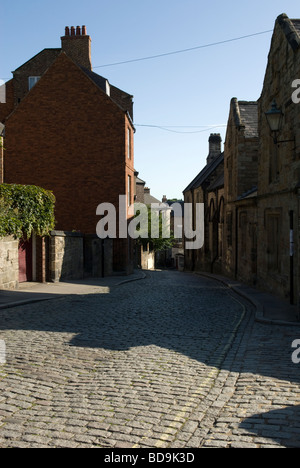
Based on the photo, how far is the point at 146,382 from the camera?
6.53m

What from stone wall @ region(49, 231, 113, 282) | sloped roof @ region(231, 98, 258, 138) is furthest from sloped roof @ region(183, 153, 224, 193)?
stone wall @ region(49, 231, 113, 282)

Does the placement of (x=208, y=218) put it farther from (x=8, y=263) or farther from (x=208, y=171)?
(x=8, y=263)

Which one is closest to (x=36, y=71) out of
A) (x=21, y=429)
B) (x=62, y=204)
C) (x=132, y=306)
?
(x=62, y=204)

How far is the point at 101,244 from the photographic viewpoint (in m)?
25.2

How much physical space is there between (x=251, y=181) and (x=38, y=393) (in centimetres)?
1881

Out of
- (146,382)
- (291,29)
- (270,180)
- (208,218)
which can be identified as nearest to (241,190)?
(270,180)

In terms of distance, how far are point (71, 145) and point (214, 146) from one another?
24.2 m

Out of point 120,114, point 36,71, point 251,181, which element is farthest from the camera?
point 36,71

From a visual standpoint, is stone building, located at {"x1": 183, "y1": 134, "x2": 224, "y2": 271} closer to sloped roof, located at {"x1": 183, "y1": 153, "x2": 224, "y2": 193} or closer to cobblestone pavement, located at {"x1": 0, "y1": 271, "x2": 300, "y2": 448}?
sloped roof, located at {"x1": 183, "y1": 153, "x2": 224, "y2": 193}

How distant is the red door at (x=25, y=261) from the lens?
61.6 feet

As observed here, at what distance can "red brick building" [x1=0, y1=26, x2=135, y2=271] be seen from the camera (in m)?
27.8

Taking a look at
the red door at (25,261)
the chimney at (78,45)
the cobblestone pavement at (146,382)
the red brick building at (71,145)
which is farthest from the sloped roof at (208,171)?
the cobblestone pavement at (146,382)

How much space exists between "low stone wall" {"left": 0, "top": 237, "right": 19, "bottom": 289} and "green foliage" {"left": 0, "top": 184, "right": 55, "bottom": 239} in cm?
31
